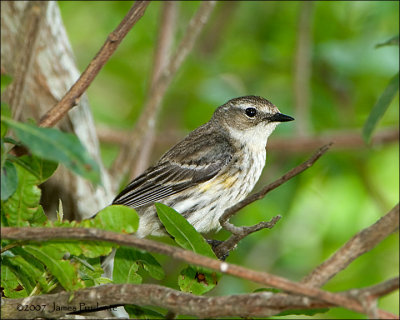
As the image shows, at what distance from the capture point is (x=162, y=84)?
578cm

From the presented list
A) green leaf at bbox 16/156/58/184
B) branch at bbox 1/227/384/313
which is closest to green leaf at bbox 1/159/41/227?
green leaf at bbox 16/156/58/184

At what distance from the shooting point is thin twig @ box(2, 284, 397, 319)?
2.48 metres

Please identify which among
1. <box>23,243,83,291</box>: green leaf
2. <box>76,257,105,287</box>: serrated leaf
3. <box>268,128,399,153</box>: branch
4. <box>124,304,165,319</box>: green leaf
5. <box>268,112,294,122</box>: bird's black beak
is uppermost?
<box>268,112,294,122</box>: bird's black beak

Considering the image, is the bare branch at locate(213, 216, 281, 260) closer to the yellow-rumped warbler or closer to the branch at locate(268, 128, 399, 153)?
the yellow-rumped warbler

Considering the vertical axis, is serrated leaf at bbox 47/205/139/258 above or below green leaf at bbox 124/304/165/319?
above

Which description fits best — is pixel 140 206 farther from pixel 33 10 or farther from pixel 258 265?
pixel 258 265

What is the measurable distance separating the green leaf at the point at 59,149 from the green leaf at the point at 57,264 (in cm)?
65

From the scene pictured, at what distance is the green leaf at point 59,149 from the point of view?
8.11 ft

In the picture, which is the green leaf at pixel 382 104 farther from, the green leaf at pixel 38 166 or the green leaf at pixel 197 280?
the green leaf at pixel 38 166

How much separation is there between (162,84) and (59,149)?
10.9 feet

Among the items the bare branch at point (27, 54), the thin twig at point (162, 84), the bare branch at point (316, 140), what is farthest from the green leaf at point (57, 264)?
the bare branch at point (316, 140)

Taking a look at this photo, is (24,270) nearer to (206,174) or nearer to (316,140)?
(206,174)

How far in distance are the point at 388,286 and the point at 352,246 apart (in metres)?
0.25

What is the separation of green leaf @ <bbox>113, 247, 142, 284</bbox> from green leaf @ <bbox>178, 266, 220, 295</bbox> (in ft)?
0.74
